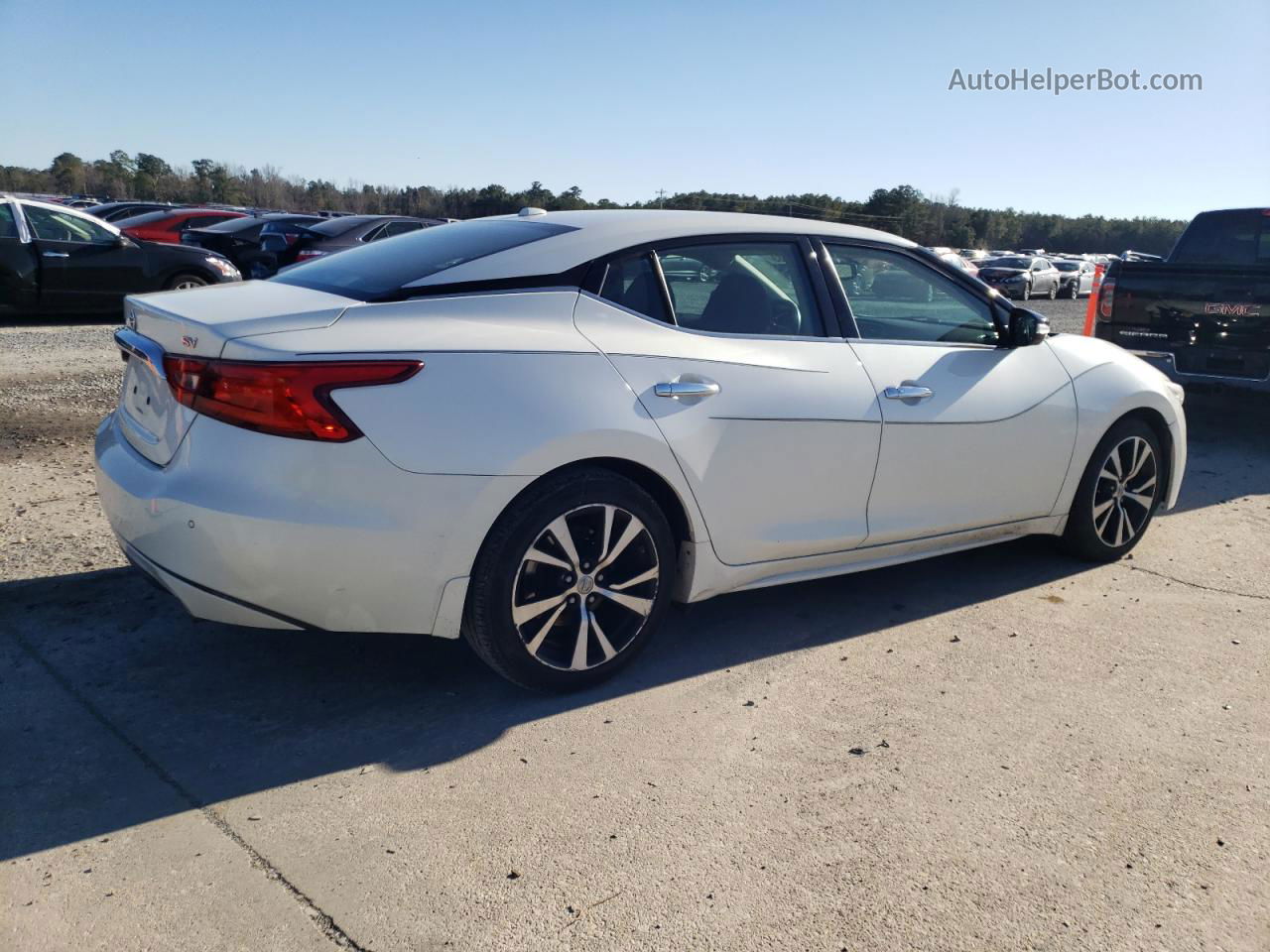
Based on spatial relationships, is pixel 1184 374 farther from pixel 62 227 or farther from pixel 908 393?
pixel 62 227

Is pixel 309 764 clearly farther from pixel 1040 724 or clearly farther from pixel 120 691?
pixel 1040 724

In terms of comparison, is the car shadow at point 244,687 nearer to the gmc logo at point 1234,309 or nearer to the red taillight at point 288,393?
the red taillight at point 288,393

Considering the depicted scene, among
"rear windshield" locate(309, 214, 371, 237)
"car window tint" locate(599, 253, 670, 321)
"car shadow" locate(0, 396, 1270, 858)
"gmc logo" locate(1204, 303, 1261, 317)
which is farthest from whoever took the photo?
"rear windshield" locate(309, 214, 371, 237)

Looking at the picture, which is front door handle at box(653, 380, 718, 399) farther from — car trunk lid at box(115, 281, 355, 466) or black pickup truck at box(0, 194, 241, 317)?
black pickup truck at box(0, 194, 241, 317)

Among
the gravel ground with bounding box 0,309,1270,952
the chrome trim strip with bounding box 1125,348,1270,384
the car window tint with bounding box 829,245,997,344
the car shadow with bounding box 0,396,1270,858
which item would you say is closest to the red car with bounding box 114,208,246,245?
the chrome trim strip with bounding box 1125,348,1270,384

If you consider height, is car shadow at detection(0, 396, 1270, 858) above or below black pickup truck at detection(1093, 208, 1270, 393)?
below

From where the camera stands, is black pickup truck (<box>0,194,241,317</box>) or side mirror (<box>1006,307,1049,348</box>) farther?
black pickup truck (<box>0,194,241,317</box>)

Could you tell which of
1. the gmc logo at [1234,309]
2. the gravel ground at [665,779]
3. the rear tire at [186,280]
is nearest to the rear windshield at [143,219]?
the rear tire at [186,280]

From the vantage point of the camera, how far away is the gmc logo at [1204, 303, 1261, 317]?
25.4ft

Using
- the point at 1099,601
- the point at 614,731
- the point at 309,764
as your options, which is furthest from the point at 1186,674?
the point at 309,764

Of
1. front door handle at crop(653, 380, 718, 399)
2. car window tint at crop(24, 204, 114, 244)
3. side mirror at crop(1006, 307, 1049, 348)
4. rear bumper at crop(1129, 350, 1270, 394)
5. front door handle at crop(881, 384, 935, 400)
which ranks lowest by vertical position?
rear bumper at crop(1129, 350, 1270, 394)

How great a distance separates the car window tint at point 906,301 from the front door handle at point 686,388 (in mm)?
886

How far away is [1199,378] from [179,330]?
7216mm

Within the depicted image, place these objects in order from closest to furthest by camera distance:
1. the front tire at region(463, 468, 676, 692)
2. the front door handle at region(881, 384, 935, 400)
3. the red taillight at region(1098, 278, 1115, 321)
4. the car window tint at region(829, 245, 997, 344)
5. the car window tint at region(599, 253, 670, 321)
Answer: the front tire at region(463, 468, 676, 692) < the car window tint at region(599, 253, 670, 321) < the front door handle at region(881, 384, 935, 400) < the car window tint at region(829, 245, 997, 344) < the red taillight at region(1098, 278, 1115, 321)
